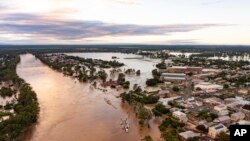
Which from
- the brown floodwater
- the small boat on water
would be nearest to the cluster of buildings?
the brown floodwater

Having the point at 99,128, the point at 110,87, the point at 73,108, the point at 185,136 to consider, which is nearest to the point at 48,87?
the point at 110,87

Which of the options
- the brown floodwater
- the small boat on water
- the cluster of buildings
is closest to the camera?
the brown floodwater

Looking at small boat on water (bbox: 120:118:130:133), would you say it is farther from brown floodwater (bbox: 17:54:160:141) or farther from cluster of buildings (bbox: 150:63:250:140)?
cluster of buildings (bbox: 150:63:250:140)

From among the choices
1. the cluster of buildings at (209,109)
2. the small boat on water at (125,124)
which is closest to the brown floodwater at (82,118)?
the small boat on water at (125,124)

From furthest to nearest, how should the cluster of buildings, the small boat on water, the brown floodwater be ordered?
the small boat on water, the cluster of buildings, the brown floodwater

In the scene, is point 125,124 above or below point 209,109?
below

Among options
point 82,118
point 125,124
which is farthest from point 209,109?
point 82,118

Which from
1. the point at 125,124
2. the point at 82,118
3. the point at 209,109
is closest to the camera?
the point at 125,124

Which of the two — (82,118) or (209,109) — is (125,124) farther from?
(209,109)

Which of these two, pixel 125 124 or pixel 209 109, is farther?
pixel 209 109
